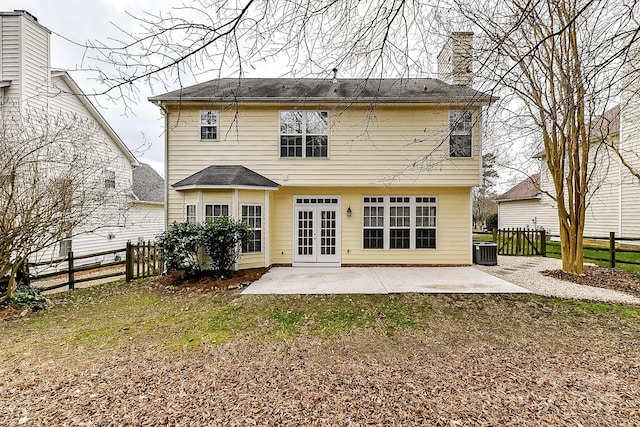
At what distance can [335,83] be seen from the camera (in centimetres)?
1085

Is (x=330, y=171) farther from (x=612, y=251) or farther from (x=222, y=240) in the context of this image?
(x=612, y=251)

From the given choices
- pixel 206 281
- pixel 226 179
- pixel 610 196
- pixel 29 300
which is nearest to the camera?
pixel 29 300

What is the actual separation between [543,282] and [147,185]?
19418 millimetres

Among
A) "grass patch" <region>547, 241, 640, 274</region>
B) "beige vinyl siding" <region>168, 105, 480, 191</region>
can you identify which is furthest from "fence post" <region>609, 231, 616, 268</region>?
"beige vinyl siding" <region>168, 105, 480, 191</region>

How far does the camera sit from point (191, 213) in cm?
908

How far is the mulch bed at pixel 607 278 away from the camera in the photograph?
752cm

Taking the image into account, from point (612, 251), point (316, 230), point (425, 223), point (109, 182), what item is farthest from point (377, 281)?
point (109, 182)

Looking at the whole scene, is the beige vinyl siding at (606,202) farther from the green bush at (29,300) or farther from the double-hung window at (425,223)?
the green bush at (29,300)

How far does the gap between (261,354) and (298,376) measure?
80 cm

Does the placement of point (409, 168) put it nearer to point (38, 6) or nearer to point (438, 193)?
point (438, 193)

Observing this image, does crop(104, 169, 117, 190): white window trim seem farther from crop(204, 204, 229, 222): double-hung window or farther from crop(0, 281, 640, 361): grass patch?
crop(0, 281, 640, 361): grass patch

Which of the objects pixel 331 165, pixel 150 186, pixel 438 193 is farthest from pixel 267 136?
pixel 150 186

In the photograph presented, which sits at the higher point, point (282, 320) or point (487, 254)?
point (487, 254)

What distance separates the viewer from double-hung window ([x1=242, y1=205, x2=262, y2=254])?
29.8 ft
